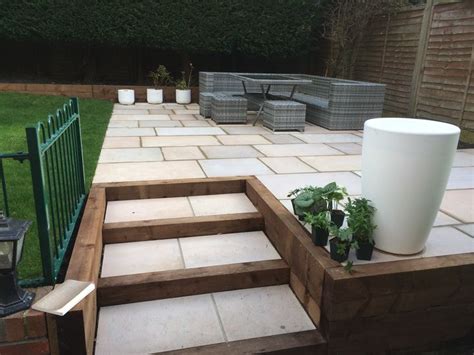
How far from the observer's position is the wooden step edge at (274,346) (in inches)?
69.9

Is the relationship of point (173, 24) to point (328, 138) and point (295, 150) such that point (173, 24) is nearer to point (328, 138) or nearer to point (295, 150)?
point (328, 138)

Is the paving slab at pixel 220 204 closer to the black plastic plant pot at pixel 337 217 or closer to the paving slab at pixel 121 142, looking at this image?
the black plastic plant pot at pixel 337 217

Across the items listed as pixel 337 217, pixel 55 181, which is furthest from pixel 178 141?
pixel 337 217

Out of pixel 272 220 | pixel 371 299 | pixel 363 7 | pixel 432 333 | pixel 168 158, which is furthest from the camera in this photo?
pixel 363 7

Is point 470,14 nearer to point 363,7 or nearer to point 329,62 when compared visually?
point 363,7

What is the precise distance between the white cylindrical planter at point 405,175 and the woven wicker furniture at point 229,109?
12.9 feet

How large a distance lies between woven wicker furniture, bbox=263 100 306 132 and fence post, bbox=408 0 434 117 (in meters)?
1.97

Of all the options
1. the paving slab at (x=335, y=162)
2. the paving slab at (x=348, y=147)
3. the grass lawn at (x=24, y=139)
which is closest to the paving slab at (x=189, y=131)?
the grass lawn at (x=24, y=139)

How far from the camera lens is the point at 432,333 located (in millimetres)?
2008

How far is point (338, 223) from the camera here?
2.21m

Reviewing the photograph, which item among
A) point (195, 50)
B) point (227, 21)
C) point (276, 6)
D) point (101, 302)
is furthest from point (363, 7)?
point (101, 302)

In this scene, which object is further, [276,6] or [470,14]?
[276,6]

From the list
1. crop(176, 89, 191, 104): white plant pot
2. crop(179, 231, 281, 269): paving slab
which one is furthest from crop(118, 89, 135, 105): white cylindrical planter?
crop(179, 231, 281, 269): paving slab

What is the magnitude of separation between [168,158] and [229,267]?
1922 millimetres
